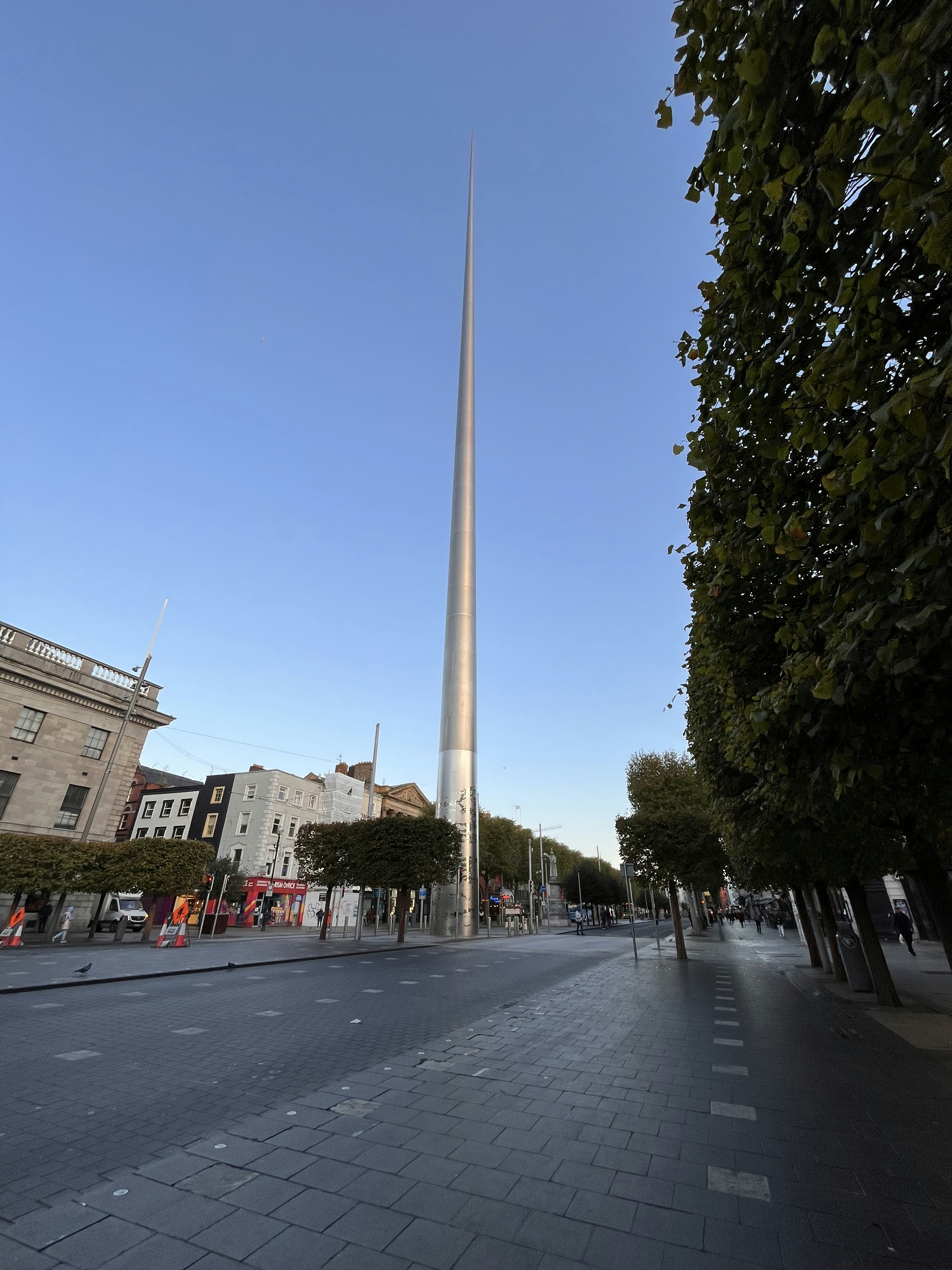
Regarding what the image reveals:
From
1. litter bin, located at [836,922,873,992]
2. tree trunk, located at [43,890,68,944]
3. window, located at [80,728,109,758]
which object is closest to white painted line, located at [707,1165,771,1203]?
litter bin, located at [836,922,873,992]

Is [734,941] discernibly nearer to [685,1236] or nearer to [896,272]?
[685,1236]

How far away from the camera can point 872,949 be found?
12.6m

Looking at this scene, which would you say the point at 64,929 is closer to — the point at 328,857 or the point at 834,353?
the point at 328,857

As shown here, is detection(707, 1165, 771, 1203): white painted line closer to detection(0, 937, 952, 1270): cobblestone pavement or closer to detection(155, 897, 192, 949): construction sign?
detection(0, 937, 952, 1270): cobblestone pavement

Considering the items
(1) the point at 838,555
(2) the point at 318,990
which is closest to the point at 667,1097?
(1) the point at 838,555

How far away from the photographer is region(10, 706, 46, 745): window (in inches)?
1130

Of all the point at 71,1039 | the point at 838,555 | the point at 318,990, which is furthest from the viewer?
the point at 318,990

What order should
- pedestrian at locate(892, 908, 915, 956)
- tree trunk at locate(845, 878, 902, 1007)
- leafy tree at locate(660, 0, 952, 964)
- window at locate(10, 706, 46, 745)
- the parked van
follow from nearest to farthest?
1. leafy tree at locate(660, 0, 952, 964)
2. tree trunk at locate(845, 878, 902, 1007)
3. pedestrian at locate(892, 908, 915, 956)
4. window at locate(10, 706, 46, 745)
5. the parked van

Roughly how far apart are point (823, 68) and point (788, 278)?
0.97m

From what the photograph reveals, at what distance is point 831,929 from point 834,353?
19313mm

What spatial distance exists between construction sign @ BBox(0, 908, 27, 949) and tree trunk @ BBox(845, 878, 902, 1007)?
1034 inches

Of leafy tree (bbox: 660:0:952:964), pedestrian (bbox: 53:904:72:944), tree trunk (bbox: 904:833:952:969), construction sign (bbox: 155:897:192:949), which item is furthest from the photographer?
construction sign (bbox: 155:897:192:949)

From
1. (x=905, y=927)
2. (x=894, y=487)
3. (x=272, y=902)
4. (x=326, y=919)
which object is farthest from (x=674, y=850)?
(x=272, y=902)

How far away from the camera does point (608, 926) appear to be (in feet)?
224
